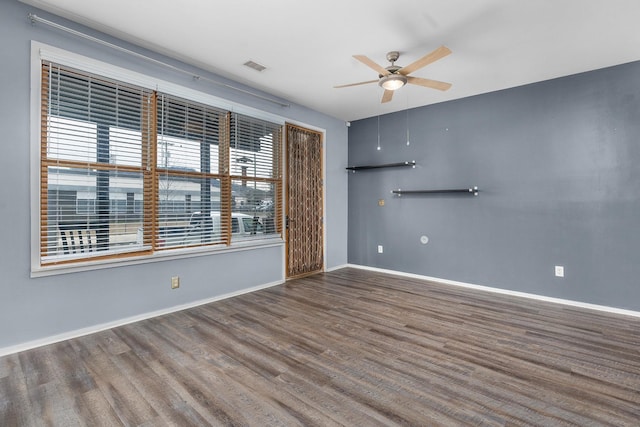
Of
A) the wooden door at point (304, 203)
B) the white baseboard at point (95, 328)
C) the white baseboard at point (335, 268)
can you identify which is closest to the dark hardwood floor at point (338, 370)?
the white baseboard at point (95, 328)

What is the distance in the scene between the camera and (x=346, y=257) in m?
6.00

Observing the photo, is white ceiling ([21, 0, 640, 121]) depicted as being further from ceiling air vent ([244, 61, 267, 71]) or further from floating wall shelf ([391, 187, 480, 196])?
floating wall shelf ([391, 187, 480, 196])

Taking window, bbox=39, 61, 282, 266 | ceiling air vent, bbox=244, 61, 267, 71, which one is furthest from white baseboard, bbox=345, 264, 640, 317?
ceiling air vent, bbox=244, 61, 267, 71

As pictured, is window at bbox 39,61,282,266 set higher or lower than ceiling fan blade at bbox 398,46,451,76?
lower

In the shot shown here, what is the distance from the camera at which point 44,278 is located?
261cm

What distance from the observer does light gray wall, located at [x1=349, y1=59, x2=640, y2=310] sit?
11.5 feet

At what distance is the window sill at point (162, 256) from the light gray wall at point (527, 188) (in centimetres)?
225

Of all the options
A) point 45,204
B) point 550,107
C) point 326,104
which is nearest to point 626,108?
point 550,107

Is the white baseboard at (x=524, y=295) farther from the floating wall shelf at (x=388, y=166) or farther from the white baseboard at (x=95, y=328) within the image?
the white baseboard at (x=95, y=328)

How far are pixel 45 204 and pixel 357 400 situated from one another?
9.62 ft

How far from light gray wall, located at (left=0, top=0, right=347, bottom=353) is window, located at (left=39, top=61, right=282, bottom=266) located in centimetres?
14

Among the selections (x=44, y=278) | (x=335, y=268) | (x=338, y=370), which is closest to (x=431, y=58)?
(x=338, y=370)

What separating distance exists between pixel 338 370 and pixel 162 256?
224 centimetres

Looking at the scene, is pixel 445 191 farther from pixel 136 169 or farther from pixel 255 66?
pixel 136 169
